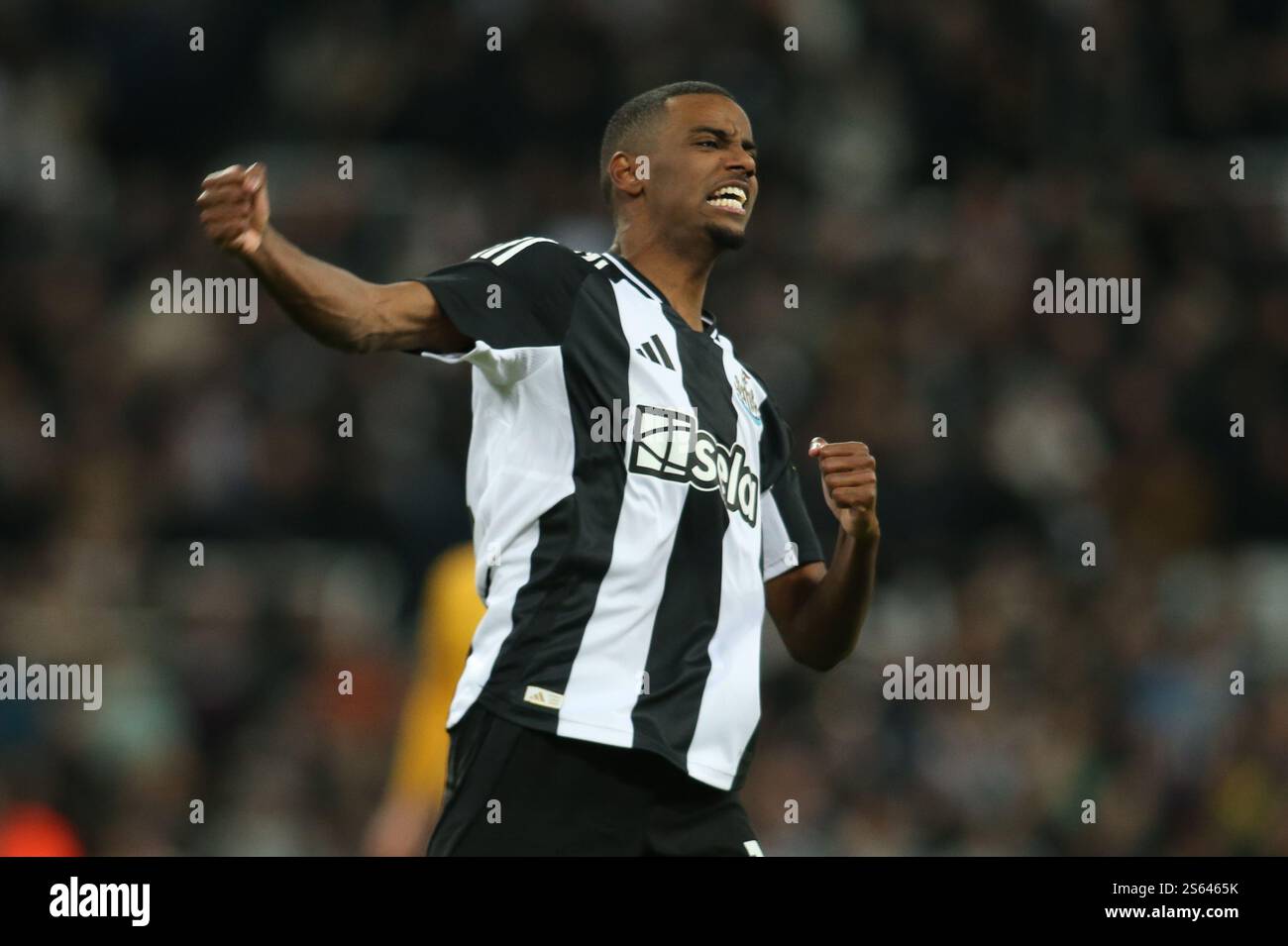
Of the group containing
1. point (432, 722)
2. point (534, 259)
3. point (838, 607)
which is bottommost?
point (432, 722)

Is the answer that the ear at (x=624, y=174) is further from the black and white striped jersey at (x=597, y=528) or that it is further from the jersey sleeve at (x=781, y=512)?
the jersey sleeve at (x=781, y=512)

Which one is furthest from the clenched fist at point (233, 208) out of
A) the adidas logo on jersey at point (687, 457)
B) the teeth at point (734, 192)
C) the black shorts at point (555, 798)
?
the teeth at point (734, 192)

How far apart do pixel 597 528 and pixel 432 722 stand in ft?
8.46

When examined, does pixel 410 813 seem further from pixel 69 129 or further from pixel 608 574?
pixel 69 129

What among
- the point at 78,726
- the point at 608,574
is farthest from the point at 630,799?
the point at 78,726

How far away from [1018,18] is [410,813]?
7.08 m

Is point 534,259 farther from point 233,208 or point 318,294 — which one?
point 233,208

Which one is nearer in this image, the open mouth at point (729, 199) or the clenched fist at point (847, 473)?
the clenched fist at point (847, 473)

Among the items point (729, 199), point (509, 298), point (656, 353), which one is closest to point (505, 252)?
point (509, 298)

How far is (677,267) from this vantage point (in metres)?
5.07

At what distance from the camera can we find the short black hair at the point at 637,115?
5211 millimetres

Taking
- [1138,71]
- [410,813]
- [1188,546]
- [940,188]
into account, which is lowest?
[410,813]

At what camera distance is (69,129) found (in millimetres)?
11977

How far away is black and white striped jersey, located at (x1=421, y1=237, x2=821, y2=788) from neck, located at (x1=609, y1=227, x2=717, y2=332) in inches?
11.4
